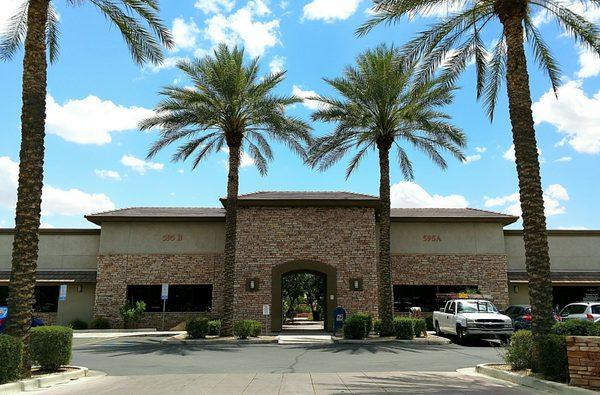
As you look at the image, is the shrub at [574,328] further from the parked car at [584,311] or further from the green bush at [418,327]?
the green bush at [418,327]

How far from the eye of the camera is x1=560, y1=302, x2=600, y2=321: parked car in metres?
19.4

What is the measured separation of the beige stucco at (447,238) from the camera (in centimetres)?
2919

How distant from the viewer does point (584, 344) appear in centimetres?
945

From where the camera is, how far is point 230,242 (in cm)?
2283

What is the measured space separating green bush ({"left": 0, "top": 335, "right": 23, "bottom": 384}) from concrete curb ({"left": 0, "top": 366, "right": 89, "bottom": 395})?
20 cm

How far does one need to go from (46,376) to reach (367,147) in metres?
17.5

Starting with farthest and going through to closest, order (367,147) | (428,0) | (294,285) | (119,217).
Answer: (294,285) → (119,217) → (367,147) → (428,0)

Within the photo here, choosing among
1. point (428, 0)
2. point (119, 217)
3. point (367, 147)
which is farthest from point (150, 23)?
point (119, 217)

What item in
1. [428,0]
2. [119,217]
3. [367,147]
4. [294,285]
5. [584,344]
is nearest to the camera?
[584,344]

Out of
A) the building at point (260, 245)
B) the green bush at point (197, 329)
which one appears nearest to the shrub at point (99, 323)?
the building at point (260, 245)

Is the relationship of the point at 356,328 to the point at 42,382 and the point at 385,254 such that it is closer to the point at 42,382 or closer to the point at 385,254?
the point at 385,254

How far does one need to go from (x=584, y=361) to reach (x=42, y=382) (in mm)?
10944

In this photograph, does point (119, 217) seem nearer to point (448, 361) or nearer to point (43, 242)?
point (43, 242)

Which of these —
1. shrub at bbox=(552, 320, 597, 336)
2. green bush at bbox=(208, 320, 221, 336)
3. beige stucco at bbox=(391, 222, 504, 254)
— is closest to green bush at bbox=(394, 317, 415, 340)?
green bush at bbox=(208, 320, 221, 336)
